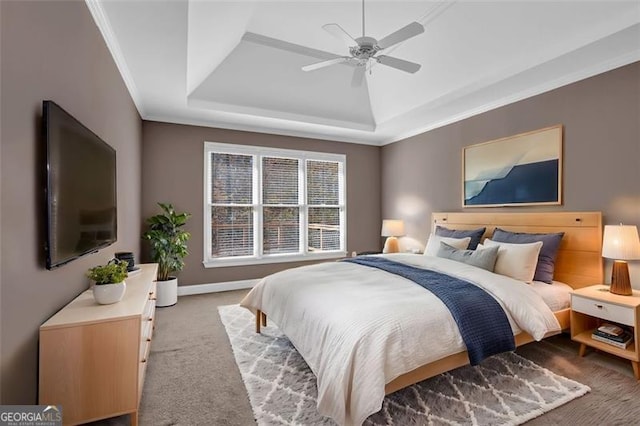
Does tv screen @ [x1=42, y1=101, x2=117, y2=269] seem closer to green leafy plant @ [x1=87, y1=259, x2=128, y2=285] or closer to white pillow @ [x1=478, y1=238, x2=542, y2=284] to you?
green leafy plant @ [x1=87, y1=259, x2=128, y2=285]

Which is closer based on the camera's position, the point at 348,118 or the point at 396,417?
the point at 396,417

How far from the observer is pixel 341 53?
3840 millimetres

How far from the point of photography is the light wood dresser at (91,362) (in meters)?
1.55

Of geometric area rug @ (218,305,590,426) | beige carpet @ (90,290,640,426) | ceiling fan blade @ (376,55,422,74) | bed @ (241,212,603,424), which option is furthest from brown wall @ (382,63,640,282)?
ceiling fan blade @ (376,55,422,74)

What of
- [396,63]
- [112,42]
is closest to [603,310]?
[396,63]

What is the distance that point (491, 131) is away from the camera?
4.00 metres

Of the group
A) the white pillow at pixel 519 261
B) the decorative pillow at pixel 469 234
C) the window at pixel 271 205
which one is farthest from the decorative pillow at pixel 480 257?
the window at pixel 271 205

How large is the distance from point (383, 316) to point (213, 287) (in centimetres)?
364

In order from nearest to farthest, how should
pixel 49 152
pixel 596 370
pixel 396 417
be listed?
pixel 49 152 → pixel 396 417 → pixel 596 370

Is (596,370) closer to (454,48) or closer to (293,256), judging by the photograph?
(454,48)

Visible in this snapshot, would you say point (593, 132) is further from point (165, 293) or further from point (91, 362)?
point (165, 293)

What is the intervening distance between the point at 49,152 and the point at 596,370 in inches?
158

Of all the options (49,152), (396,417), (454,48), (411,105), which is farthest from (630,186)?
→ (49,152)

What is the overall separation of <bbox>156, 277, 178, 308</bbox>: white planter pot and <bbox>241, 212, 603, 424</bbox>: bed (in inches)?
63.9
